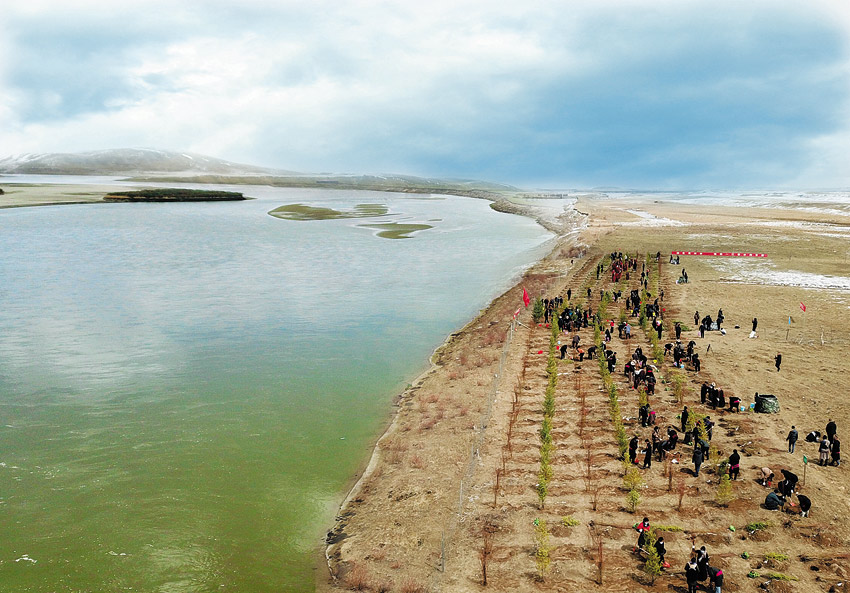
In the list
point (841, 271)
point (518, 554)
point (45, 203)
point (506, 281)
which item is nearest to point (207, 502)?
point (518, 554)

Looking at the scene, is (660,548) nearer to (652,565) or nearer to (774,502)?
(652,565)

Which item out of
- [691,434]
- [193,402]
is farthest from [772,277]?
[193,402]

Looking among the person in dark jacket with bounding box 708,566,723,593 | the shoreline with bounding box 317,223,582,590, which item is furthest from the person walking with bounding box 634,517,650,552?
the shoreline with bounding box 317,223,582,590

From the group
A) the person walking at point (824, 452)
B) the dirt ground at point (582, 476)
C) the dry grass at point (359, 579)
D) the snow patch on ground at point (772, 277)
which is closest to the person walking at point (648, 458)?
the dirt ground at point (582, 476)

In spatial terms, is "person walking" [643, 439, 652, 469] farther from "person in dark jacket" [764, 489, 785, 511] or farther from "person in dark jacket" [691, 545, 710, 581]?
"person in dark jacket" [691, 545, 710, 581]

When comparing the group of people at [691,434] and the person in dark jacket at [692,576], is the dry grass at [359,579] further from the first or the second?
the person in dark jacket at [692,576]

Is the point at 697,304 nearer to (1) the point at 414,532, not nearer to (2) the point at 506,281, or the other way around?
(2) the point at 506,281
